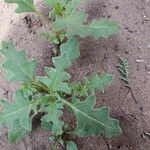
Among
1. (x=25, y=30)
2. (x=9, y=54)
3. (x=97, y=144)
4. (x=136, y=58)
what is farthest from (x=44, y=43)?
(x=97, y=144)

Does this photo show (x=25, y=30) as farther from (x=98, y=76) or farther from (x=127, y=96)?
(x=127, y=96)

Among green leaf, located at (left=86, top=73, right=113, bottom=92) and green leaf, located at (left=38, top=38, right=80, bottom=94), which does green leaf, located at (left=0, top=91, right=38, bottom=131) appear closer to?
green leaf, located at (left=38, top=38, right=80, bottom=94)

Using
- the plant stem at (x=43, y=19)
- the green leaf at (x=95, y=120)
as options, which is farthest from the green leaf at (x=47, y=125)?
the plant stem at (x=43, y=19)

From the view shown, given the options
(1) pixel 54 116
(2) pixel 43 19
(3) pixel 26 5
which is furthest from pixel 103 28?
(1) pixel 54 116

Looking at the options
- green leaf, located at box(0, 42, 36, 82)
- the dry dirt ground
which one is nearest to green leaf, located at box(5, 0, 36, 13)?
the dry dirt ground

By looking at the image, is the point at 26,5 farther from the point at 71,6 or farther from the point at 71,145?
the point at 71,145

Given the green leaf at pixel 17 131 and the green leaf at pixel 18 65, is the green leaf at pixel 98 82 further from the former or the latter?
the green leaf at pixel 17 131
